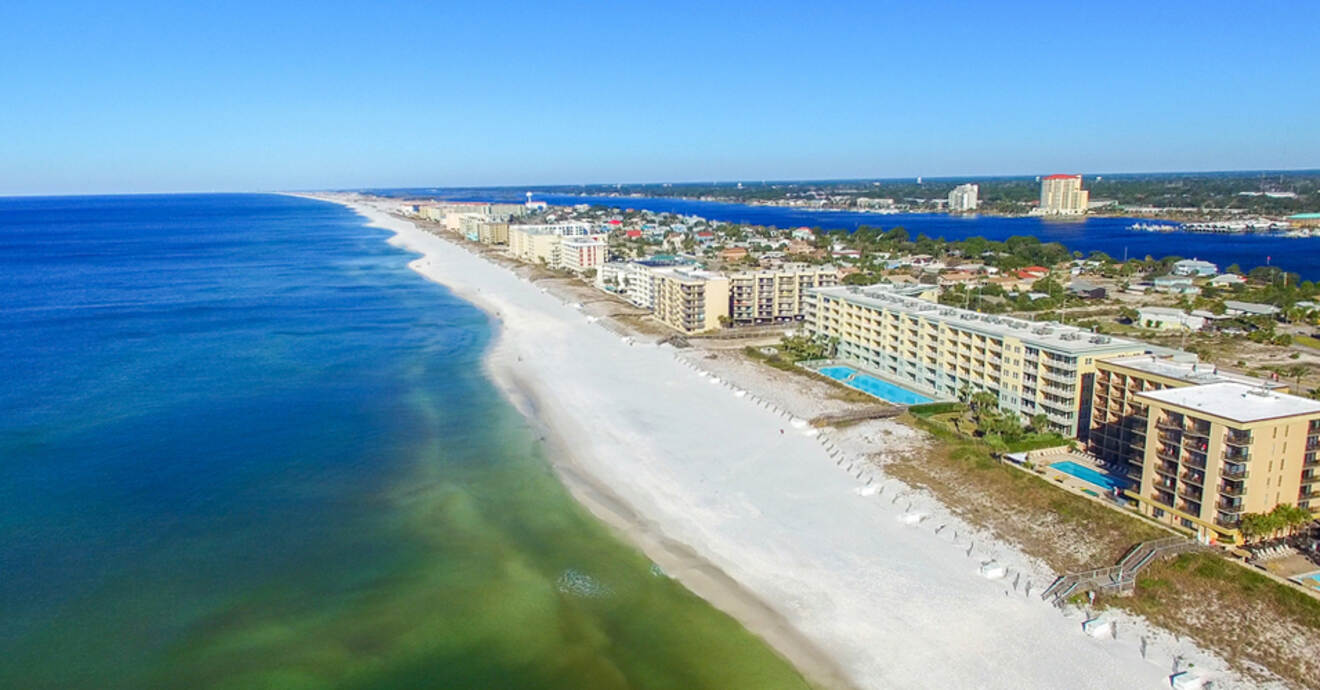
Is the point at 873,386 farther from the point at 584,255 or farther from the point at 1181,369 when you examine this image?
the point at 584,255

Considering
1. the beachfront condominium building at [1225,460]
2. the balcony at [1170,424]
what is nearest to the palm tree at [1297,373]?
the beachfront condominium building at [1225,460]

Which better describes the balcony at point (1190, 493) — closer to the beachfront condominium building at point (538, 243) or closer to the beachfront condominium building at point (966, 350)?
the beachfront condominium building at point (966, 350)

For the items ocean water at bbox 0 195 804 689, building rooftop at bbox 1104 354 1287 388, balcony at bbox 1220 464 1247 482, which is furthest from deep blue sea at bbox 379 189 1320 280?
ocean water at bbox 0 195 804 689

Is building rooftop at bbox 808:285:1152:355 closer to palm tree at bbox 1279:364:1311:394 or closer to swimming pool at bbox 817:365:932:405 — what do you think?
swimming pool at bbox 817:365:932:405

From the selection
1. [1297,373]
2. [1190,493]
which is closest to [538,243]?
[1297,373]

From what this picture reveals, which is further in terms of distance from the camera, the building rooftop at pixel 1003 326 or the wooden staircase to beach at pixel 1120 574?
the building rooftop at pixel 1003 326

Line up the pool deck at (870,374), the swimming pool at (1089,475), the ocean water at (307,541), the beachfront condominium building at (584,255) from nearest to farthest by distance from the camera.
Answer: the ocean water at (307,541) → the swimming pool at (1089,475) → the pool deck at (870,374) → the beachfront condominium building at (584,255)
